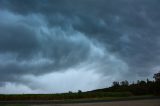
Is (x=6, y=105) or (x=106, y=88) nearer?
(x=6, y=105)

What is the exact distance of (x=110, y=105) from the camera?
34.6 m

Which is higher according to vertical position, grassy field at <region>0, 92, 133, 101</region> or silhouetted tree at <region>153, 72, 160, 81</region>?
silhouetted tree at <region>153, 72, 160, 81</region>

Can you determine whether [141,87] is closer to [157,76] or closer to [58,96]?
[157,76]

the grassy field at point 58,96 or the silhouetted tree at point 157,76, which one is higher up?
the silhouetted tree at point 157,76

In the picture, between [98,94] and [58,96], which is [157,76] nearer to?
[98,94]

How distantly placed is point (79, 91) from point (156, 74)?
14.8m

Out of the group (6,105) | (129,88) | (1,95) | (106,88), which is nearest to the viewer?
(6,105)

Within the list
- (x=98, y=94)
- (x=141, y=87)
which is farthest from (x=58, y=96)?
(x=141, y=87)

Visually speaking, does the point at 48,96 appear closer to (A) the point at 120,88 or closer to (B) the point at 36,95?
(B) the point at 36,95

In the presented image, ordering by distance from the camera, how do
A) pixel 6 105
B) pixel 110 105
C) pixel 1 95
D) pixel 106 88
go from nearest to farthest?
1. pixel 110 105
2. pixel 6 105
3. pixel 1 95
4. pixel 106 88

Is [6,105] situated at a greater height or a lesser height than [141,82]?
lesser

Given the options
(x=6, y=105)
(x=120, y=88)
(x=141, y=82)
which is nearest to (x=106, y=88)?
(x=120, y=88)

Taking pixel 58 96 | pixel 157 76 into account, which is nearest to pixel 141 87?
pixel 157 76

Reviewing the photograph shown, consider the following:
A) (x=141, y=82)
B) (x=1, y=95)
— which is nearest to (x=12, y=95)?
(x=1, y=95)
